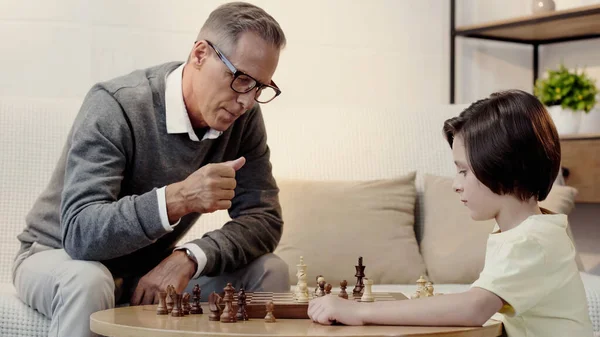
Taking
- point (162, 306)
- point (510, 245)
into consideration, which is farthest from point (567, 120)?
point (162, 306)

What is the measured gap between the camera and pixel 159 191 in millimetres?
1775

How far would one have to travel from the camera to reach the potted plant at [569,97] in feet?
10.9

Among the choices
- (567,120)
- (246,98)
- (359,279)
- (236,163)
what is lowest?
A: (359,279)

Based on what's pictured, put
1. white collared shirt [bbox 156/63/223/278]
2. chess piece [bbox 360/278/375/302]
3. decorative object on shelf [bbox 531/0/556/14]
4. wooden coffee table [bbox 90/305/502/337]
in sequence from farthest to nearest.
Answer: decorative object on shelf [bbox 531/0/556/14], white collared shirt [bbox 156/63/223/278], chess piece [bbox 360/278/375/302], wooden coffee table [bbox 90/305/502/337]

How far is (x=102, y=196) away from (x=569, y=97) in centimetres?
211

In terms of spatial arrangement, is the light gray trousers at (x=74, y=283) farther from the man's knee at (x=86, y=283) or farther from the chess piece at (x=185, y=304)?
the chess piece at (x=185, y=304)

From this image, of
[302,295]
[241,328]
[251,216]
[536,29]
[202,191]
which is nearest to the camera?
[241,328]

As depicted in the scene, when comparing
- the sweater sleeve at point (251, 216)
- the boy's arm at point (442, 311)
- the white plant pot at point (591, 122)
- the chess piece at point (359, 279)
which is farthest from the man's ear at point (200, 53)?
the white plant pot at point (591, 122)

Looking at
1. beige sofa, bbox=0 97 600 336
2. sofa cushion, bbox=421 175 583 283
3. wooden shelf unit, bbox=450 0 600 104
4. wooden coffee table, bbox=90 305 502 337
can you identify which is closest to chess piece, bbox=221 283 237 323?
wooden coffee table, bbox=90 305 502 337

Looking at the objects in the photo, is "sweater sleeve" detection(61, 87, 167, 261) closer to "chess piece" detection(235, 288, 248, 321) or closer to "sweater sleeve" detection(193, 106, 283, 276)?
"sweater sleeve" detection(193, 106, 283, 276)

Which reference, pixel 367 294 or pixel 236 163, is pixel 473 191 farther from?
pixel 236 163

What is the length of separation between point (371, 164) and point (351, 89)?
0.65 meters

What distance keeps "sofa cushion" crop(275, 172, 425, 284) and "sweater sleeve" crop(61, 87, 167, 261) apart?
2.34ft

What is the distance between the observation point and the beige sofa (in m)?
2.50
